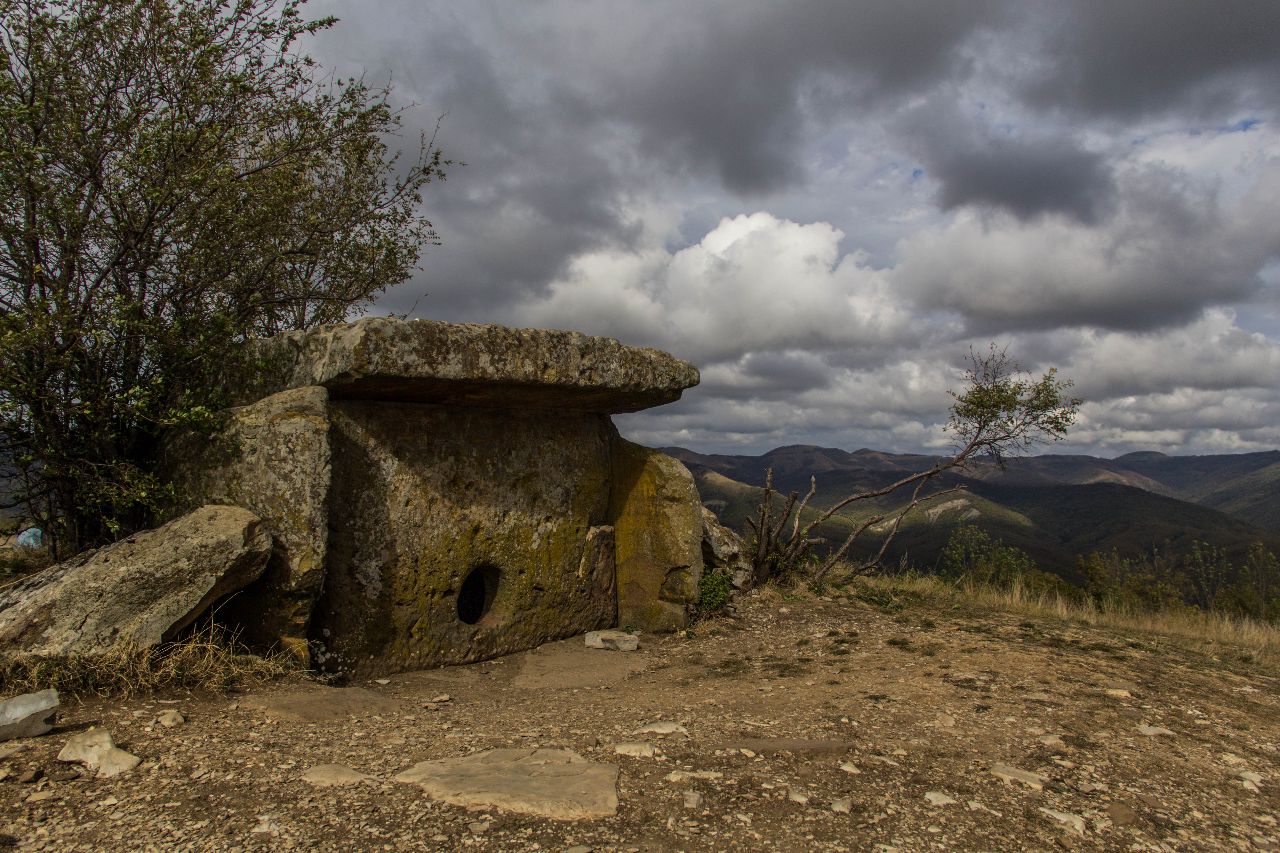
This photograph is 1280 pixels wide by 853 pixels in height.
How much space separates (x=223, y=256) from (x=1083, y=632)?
10545mm

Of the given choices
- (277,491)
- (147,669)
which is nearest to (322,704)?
(147,669)

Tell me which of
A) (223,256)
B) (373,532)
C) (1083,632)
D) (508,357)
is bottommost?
(1083,632)

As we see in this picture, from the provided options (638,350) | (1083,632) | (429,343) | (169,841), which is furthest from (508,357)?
(1083,632)

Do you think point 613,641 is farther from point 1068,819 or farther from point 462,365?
point 1068,819

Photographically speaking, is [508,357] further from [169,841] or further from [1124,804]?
[1124,804]

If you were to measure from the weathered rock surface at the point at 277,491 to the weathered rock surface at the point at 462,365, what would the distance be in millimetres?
557

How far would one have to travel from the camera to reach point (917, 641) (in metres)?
8.30

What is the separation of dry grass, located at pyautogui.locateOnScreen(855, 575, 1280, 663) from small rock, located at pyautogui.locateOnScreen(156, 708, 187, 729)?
28.6 feet

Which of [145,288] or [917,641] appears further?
[917,641]

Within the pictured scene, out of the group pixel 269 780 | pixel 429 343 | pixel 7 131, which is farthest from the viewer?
pixel 429 343

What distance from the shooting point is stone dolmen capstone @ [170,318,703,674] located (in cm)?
645

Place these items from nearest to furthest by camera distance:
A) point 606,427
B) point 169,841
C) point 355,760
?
point 169,841
point 355,760
point 606,427

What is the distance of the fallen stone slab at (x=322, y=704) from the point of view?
5.09 metres

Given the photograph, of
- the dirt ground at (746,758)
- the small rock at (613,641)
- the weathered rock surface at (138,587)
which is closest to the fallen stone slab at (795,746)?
the dirt ground at (746,758)
